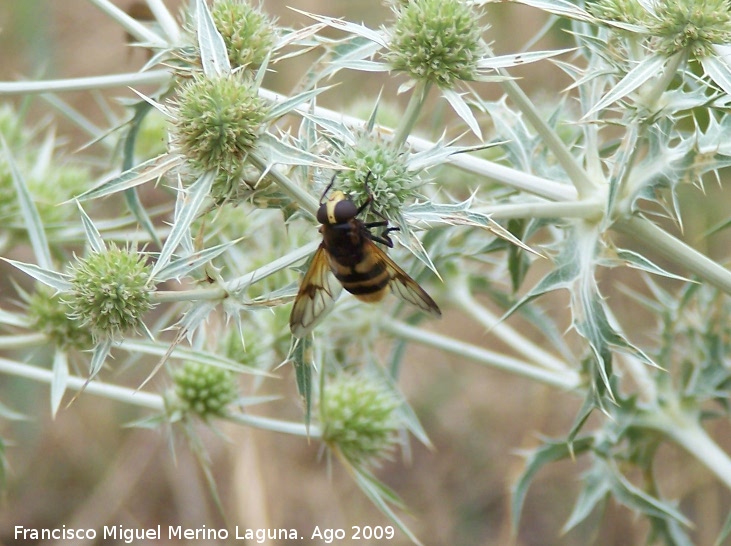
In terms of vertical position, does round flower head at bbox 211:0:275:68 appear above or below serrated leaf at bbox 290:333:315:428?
above

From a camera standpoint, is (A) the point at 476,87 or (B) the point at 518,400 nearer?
(B) the point at 518,400

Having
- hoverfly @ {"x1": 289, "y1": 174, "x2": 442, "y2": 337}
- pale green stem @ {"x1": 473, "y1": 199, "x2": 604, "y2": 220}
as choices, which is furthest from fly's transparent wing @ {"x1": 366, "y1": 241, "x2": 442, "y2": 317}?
pale green stem @ {"x1": 473, "y1": 199, "x2": 604, "y2": 220}

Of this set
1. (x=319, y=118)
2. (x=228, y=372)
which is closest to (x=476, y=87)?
(x=228, y=372)

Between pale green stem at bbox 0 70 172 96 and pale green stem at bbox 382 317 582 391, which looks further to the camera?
pale green stem at bbox 382 317 582 391

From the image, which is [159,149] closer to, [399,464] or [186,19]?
[186,19]

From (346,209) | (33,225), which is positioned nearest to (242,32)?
(346,209)

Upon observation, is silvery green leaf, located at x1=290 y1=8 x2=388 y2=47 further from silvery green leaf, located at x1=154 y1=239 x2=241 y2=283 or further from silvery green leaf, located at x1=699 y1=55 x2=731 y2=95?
silvery green leaf, located at x1=699 y1=55 x2=731 y2=95

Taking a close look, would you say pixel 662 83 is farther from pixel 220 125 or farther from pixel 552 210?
pixel 220 125
